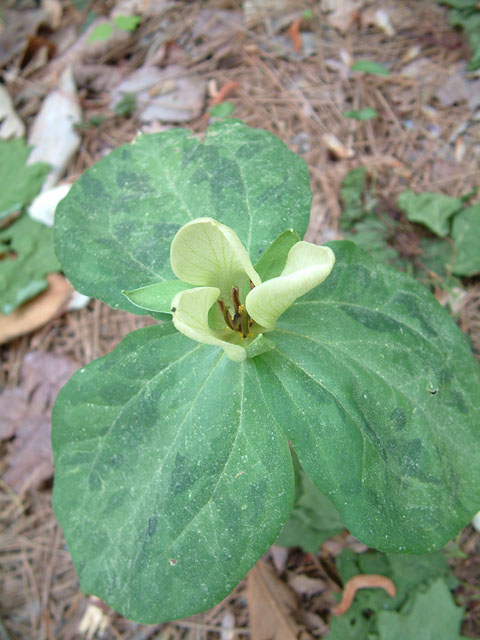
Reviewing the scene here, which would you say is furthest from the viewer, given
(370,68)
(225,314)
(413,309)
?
(370,68)

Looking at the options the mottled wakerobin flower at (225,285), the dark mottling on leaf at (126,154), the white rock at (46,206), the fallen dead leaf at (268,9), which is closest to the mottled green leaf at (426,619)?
the mottled wakerobin flower at (225,285)

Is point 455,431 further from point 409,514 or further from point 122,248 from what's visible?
point 122,248

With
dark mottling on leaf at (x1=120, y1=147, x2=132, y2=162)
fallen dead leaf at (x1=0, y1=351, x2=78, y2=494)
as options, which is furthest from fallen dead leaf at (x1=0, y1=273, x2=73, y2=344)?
dark mottling on leaf at (x1=120, y1=147, x2=132, y2=162)

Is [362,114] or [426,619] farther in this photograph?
[362,114]

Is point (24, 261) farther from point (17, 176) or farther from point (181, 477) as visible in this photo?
point (181, 477)

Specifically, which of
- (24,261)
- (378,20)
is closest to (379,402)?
(24,261)

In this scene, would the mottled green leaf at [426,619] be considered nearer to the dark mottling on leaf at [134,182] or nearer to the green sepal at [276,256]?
the green sepal at [276,256]
